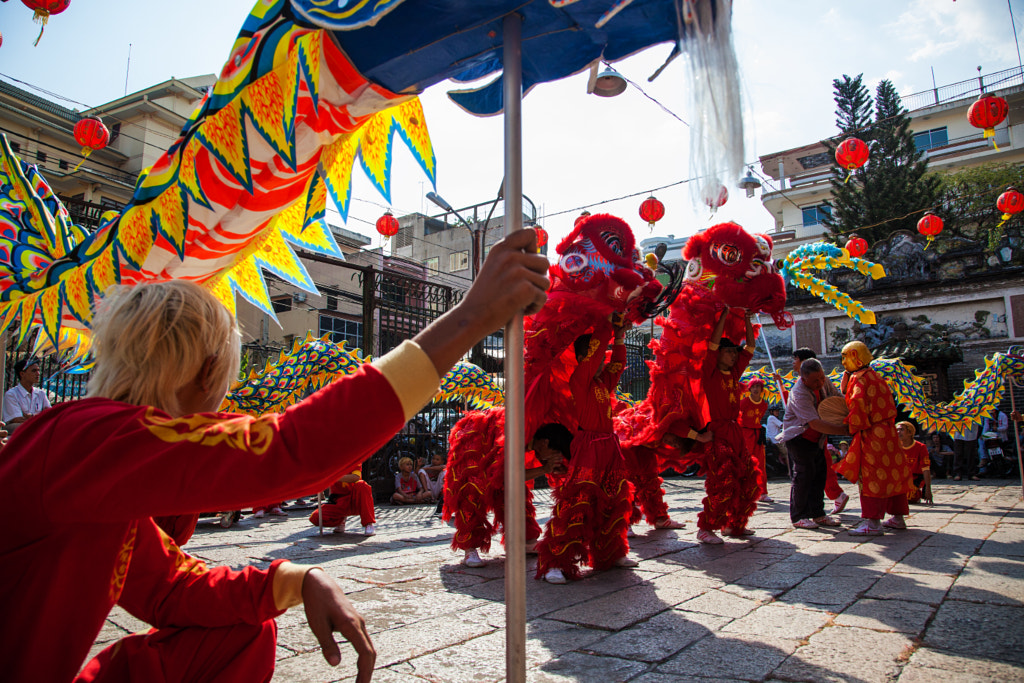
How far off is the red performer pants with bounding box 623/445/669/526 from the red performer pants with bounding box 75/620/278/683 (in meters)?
3.72

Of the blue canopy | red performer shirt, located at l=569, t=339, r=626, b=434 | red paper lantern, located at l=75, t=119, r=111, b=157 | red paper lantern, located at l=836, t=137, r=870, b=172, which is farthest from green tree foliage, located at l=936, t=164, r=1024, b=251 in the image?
the blue canopy

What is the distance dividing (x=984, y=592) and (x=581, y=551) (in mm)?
2018

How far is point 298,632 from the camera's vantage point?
9.12ft

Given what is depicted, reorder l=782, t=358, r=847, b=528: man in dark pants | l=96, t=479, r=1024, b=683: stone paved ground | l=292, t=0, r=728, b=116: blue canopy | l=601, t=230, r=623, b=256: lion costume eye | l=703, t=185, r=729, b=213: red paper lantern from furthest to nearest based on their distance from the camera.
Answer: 1. l=782, t=358, r=847, b=528: man in dark pants
2. l=601, t=230, r=623, b=256: lion costume eye
3. l=96, t=479, r=1024, b=683: stone paved ground
4. l=292, t=0, r=728, b=116: blue canopy
5. l=703, t=185, r=729, b=213: red paper lantern

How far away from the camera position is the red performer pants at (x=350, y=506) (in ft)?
18.8

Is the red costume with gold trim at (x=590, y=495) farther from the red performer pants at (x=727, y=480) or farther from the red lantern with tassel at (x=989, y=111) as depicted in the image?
the red lantern with tassel at (x=989, y=111)

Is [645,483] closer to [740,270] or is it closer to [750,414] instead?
[740,270]

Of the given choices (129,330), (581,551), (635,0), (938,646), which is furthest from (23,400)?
(938,646)

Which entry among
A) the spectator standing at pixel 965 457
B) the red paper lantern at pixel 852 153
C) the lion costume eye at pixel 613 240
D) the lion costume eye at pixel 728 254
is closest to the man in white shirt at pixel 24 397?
the lion costume eye at pixel 613 240

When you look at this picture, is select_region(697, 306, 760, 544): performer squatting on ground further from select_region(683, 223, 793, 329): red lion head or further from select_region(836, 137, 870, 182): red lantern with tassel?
select_region(836, 137, 870, 182): red lantern with tassel

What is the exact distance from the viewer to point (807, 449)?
18.4 ft

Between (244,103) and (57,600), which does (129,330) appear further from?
(244,103)

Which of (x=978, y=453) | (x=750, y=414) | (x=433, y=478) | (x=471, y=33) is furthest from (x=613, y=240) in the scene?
(x=978, y=453)

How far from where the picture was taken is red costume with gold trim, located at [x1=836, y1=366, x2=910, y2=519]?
16.8ft
